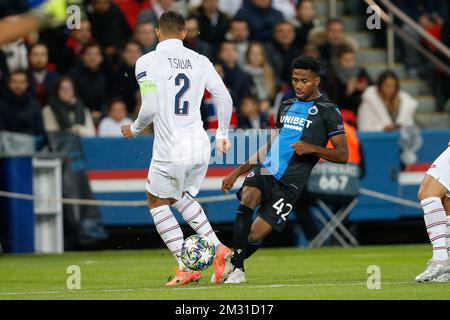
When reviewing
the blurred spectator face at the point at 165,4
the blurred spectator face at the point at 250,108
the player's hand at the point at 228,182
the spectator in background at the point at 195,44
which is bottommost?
the player's hand at the point at 228,182

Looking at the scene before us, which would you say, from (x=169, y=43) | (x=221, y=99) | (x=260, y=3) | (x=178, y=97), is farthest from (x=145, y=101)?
(x=260, y=3)

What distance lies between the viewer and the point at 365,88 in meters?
20.3

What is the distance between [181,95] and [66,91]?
7.26m

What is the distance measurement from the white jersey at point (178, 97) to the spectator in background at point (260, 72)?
8254mm

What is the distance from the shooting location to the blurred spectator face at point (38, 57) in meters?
19.3

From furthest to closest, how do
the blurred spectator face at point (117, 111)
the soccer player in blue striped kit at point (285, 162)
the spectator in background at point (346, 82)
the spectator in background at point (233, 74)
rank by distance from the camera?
1. the spectator in background at point (346, 82)
2. the spectator in background at point (233, 74)
3. the blurred spectator face at point (117, 111)
4. the soccer player in blue striped kit at point (285, 162)

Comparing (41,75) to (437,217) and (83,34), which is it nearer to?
(83,34)

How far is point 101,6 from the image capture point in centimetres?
2050

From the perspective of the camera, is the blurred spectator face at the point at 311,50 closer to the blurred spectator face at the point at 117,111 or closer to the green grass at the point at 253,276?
the blurred spectator face at the point at 117,111

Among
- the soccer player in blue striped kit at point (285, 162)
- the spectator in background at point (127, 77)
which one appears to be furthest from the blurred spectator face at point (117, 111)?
the soccer player in blue striped kit at point (285, 162)

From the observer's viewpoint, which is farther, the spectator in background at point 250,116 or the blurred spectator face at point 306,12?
the blurred spectator face at point 306,12
